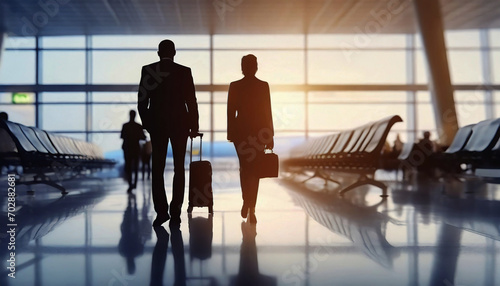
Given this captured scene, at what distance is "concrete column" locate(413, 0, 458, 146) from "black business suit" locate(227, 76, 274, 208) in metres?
11.5

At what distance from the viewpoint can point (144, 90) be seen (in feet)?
13.1

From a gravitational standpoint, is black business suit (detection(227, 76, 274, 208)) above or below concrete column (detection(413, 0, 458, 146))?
below

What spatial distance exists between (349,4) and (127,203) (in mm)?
13602

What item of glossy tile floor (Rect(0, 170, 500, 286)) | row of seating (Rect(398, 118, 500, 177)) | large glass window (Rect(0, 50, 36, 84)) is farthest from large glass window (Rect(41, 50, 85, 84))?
glossy tile floor (Rect(0, 170, 500, 286))

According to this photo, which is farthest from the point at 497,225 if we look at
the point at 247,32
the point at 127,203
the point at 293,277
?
the point at 247,32

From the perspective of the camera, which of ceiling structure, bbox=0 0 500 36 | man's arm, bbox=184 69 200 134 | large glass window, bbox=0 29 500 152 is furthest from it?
large glass window, bbox=0 29 500 152

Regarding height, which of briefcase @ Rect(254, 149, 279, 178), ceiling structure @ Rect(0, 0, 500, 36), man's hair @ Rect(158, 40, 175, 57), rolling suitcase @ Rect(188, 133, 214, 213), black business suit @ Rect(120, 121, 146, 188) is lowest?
rolling suitcase @ Rect(188, 133, 214, 213)

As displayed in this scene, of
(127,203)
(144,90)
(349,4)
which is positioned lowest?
(127,203)

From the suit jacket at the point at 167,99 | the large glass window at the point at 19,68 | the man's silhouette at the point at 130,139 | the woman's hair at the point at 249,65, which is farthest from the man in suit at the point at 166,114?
the large glass window at the point at 19,68

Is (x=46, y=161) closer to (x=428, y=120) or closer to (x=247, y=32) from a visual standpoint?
(x=247, y=32)

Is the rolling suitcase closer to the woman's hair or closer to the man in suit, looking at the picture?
the man in suit

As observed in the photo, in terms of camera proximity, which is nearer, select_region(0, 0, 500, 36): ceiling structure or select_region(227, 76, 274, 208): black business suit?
select_region(227, 76, 274, 208): black business suit

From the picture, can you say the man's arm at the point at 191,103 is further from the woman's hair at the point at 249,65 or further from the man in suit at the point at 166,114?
the woman's hair at the point at 249,65

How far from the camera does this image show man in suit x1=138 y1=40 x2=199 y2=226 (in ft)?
13.0
